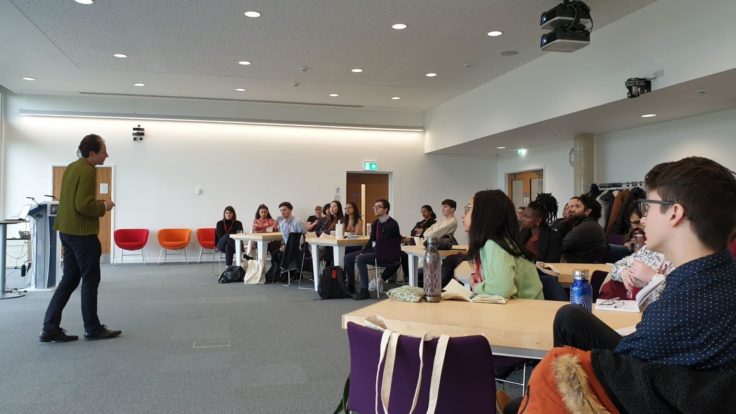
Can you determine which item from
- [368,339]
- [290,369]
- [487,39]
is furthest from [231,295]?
[368,339]

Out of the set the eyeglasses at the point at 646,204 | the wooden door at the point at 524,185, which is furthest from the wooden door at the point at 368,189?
the eyeglasses at the point at 646,204

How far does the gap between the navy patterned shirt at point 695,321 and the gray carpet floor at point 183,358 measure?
2.26m

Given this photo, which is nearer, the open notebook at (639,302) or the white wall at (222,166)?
the open notebook at (639,302)

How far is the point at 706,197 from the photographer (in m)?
1.16

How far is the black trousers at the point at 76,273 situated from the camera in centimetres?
426

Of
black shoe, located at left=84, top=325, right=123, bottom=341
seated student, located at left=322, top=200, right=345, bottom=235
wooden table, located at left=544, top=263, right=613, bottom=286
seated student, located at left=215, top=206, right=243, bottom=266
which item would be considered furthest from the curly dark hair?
seated student, located at left=215, top=206, right=243, bottom=266

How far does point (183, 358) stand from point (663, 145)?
7220mm

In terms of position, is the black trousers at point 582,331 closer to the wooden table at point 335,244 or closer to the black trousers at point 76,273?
the black trousers at point 76,273

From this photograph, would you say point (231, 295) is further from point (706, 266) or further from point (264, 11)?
point (706, 266)

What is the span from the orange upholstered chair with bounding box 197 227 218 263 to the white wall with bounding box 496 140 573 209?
695cm

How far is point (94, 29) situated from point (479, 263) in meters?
6.16

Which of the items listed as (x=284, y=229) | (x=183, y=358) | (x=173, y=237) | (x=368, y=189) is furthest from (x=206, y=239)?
(x=183, y=358)

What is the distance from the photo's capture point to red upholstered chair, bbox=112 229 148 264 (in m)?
10.6

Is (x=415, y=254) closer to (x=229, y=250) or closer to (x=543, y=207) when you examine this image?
(x=543, y=207)
